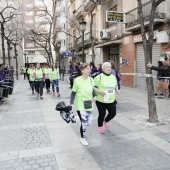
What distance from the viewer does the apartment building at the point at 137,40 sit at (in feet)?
38.0

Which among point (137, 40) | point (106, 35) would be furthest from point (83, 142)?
point (106, 35)

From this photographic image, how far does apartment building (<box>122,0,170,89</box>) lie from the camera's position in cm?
1157

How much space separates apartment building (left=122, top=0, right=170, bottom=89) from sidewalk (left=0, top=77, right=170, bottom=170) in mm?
5527

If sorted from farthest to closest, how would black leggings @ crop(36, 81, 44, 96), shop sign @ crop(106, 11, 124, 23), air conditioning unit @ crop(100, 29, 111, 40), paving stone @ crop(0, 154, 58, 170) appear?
air conditioning unit @ crop(100, 29, 111, 40) < shop sign @ crop(106, 11, 124, 23) < black leggings @ crop(36, 81, 44, 96) < paving stone @ crop(0, 154, 58, 170)

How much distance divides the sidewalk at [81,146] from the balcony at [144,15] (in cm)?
581

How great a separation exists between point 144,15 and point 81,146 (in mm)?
10254

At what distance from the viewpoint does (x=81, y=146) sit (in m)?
4.76

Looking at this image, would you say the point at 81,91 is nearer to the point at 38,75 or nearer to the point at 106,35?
the point at 38,75

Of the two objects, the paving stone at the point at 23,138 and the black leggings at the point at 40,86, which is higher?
the black leggings at the point at 40,86

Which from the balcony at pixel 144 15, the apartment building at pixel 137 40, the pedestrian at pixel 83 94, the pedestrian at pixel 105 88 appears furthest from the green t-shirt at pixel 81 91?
the balcony at pixel 144 15

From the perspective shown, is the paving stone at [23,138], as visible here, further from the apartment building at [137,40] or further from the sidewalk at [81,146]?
the apartment building at [137,40]

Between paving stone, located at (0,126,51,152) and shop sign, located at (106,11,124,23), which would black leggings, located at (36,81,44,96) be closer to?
paving stone, located at (0,126,51,152)

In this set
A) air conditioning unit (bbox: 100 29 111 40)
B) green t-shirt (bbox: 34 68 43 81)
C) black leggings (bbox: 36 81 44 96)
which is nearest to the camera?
black leggings (bbox: 36 81 44 96)

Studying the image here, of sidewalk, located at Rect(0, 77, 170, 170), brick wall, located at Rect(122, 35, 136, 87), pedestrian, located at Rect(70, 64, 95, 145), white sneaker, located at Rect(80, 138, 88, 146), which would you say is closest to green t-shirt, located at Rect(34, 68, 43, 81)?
sidewalk, located at Rect(0, 77, 170, 170)
